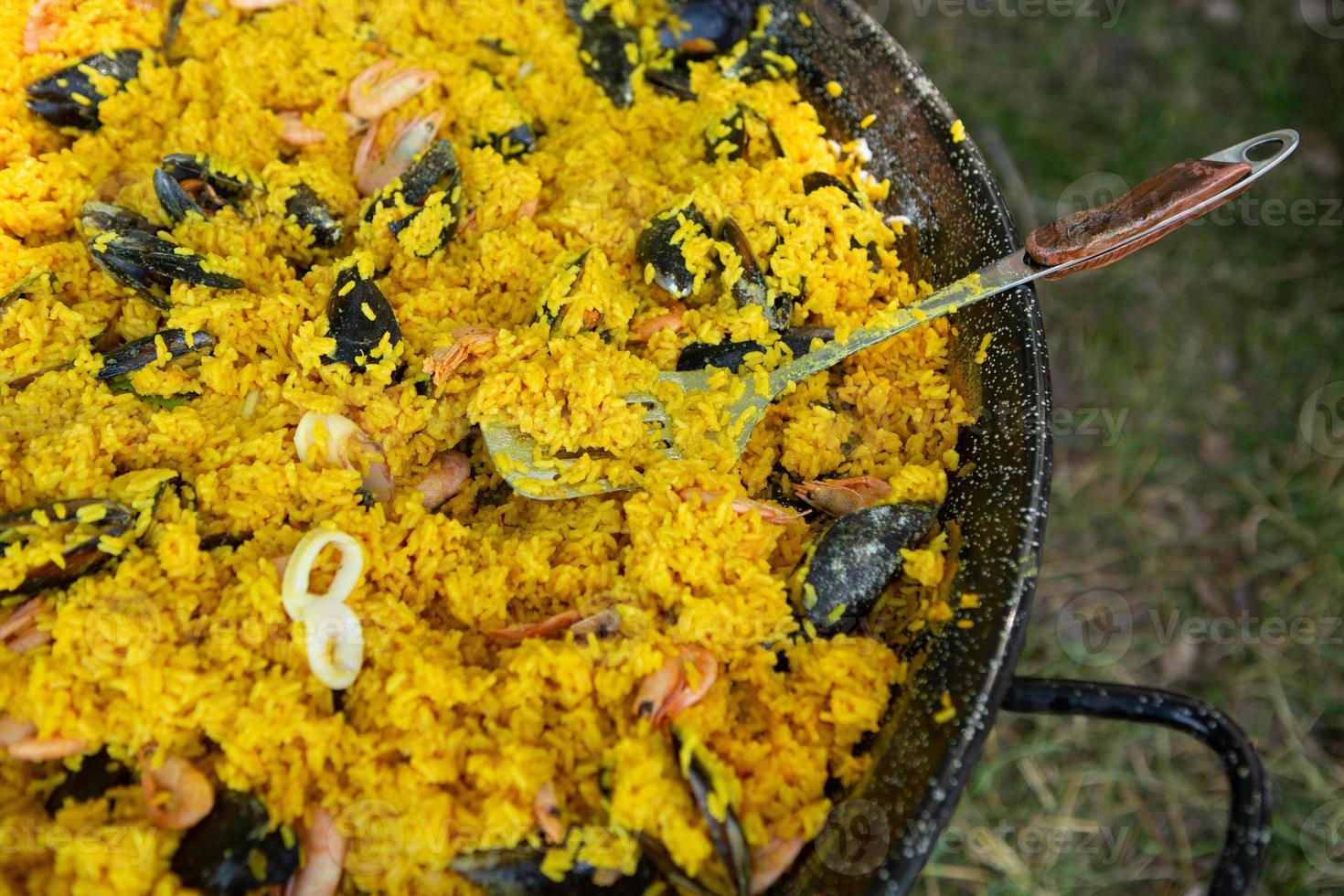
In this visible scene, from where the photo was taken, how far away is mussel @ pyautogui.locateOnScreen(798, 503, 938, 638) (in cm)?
160

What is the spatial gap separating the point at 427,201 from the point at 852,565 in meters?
1.14

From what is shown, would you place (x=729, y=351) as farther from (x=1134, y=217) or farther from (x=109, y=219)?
(x=109, y=219)

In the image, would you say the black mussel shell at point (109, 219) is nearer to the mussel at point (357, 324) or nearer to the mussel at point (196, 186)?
the mussel at point (196, 186)

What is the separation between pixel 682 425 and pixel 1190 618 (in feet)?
8.42

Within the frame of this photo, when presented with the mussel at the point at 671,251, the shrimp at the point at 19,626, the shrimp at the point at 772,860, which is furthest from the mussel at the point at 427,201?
the shrimp at the point at 772,860

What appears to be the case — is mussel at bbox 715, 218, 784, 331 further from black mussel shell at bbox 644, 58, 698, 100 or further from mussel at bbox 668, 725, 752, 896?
mussel at bbox 668, 725, 752, 896

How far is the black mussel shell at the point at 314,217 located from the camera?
1.86 m

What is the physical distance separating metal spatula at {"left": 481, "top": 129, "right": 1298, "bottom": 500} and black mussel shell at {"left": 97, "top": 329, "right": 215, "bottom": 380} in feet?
1.87

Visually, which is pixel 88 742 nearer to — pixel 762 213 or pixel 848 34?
pixel 762 213

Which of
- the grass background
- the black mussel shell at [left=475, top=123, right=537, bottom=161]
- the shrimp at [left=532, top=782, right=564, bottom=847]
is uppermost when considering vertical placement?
the black mussel shell at [left=475, top=123, right=537, bottom=161]

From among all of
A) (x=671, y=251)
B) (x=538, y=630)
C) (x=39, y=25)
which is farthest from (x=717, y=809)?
(x=39, y=25)

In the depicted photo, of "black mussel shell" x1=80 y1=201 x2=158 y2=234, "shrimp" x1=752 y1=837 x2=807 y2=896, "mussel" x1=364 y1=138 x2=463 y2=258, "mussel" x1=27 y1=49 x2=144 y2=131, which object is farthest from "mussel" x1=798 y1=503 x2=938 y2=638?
"mussel" x1=27 y1=49 x2=144 y2=131

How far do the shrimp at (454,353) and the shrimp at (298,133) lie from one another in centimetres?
67

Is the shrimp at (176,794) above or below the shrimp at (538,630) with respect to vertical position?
below
